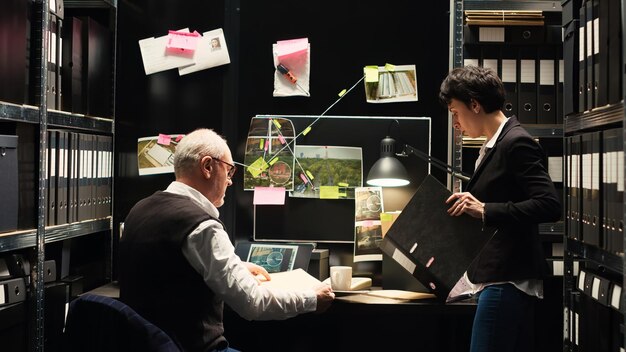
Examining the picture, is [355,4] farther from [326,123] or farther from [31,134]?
[31,134]

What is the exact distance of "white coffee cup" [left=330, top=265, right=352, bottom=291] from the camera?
2738mm

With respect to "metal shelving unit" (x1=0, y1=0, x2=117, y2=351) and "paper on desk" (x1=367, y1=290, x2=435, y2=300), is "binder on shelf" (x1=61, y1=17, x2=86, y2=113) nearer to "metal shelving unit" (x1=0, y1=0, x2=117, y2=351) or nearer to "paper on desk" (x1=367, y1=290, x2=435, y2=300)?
"metal shelving unit" (x1=0, y1=0, x2=117, y2=351)

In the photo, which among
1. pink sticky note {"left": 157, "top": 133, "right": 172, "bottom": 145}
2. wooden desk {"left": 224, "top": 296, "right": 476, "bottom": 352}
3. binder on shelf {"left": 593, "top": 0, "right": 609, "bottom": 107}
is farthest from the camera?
pink sticky note {"left": 157, "top": 133, "right": 172, "bottom": 145}

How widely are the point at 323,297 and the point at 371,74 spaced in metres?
1.30

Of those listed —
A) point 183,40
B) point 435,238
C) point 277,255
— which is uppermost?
point 183,40

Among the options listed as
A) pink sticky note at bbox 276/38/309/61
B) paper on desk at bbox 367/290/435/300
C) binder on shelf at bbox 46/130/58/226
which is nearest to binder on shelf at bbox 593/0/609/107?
paper on desk at bbox 367/290/435/300

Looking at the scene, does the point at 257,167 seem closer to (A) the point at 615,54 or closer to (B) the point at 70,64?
(B) the point at 70,64

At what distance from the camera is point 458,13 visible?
3.03m

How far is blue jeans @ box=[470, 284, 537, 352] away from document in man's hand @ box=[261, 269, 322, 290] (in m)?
0.57

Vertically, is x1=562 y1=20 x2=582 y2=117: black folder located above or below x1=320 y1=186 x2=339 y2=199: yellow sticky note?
above

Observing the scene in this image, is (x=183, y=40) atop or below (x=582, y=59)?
atop

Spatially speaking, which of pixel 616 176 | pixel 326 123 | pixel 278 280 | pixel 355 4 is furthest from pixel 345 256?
pixel 616 176

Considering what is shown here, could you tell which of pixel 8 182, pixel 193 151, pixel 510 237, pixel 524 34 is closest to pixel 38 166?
pixel 8 182

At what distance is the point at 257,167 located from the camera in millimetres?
3287
